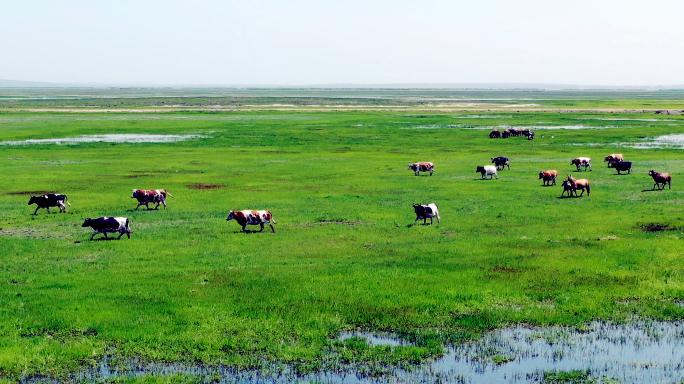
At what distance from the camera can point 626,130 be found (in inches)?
3472

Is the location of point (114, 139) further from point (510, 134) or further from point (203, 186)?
point (510, 134)

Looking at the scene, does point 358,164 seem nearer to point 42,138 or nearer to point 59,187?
point 59,187

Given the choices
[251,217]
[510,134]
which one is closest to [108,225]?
[251,217]

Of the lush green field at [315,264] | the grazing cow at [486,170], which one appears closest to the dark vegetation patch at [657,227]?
the lush green field at [315,264]

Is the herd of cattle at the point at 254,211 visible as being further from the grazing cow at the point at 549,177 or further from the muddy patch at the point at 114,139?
the muddy patch at the point at 114,139

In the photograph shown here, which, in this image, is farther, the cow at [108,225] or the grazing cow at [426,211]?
the grazing cow at [426,211]

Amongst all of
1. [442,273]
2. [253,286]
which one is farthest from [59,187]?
[442,273]

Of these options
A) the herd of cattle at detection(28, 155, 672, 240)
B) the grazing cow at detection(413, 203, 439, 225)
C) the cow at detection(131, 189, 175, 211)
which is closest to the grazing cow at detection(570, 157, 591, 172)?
the herd of cattle at detection(28, 155, 672, 240)

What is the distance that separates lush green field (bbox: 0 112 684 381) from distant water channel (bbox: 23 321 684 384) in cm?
55

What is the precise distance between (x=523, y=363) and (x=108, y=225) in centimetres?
1865

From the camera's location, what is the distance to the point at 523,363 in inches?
601

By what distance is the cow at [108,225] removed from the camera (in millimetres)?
27500

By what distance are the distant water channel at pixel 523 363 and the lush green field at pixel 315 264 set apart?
1.79 feet

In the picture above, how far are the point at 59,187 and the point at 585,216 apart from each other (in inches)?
1266
